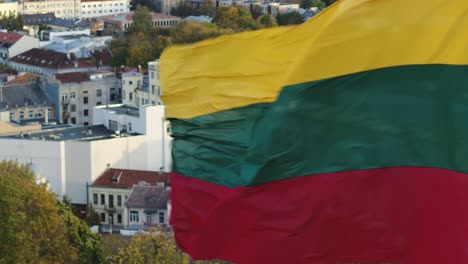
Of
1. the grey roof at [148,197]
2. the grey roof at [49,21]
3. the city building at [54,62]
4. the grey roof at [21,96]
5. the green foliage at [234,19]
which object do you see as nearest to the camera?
the grey roof at [148,197]

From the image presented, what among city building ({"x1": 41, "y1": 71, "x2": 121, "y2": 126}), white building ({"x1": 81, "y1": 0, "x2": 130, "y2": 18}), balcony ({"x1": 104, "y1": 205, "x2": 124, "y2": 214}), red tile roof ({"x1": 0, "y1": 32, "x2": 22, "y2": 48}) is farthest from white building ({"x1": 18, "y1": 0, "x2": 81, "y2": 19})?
balcony ({"x1": 104, "y1": 205, "x2": 124, "y2": 214})

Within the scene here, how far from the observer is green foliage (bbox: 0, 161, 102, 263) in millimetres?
20953

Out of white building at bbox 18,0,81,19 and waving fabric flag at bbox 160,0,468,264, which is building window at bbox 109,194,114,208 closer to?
waving fabric flag at bbox 160,0,468,264

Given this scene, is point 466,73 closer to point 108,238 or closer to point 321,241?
point 321,241

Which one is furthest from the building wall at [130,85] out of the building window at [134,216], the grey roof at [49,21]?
the grey roof at [49,21]

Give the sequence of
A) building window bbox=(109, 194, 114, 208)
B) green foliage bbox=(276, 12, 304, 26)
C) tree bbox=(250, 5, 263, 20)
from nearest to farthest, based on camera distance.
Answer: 1. building window bbox=(109, 194, 114, 208)
2. green foliage bbox=(276, 12, 304, 26)
3. tree bbox=(250, 5, 263, 20)

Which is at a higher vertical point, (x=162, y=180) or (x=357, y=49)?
(x=357, y=49)

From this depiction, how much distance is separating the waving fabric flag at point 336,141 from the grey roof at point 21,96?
34.7 m

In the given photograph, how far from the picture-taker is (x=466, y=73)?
6.47m

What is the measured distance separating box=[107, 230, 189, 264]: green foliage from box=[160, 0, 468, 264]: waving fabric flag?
523 inches

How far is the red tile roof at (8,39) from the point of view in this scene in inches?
2298

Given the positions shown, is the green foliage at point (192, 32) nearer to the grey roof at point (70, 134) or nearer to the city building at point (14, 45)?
the city building at point (14, 45)

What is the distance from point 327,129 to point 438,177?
639 mm

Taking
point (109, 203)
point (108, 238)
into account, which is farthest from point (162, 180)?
point (108, 238)
